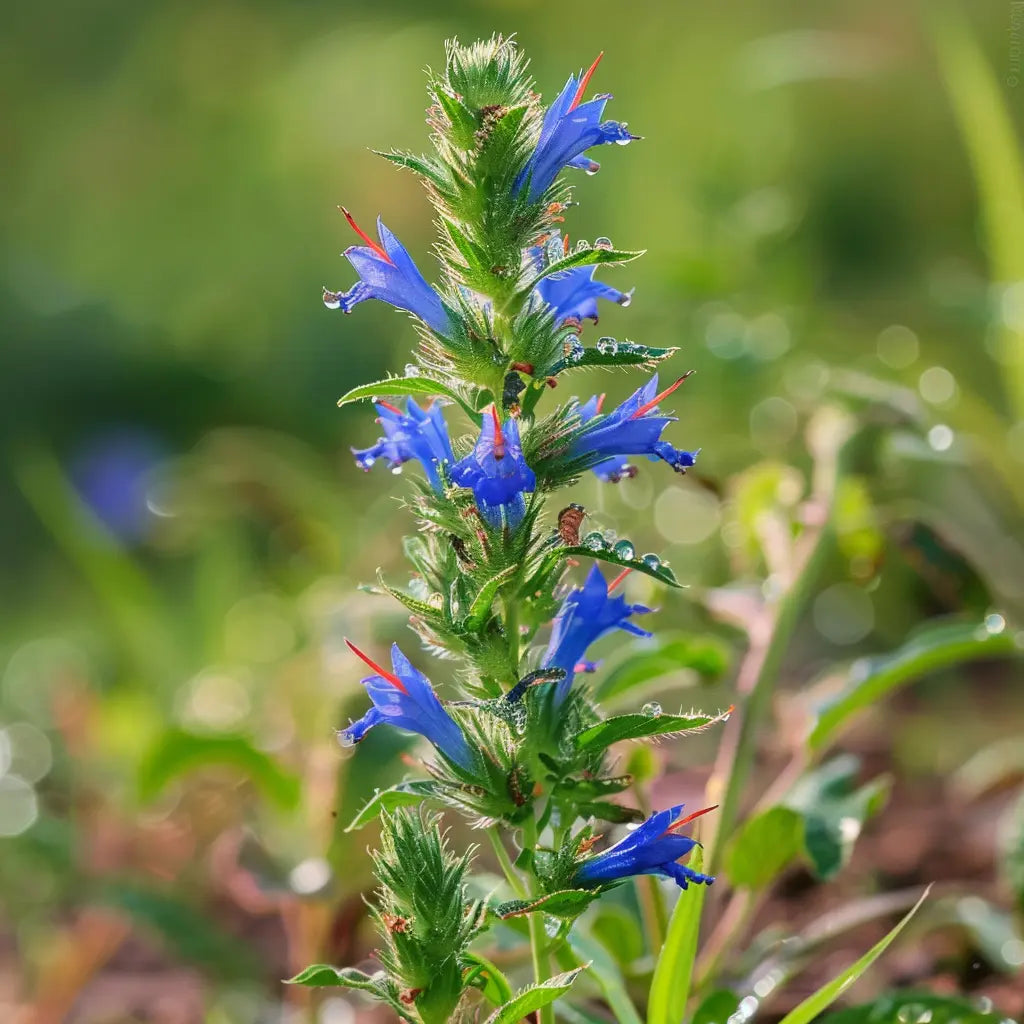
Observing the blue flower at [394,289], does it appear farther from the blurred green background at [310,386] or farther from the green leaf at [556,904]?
the green leaf at [556,904]

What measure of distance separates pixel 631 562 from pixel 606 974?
46 centimetres

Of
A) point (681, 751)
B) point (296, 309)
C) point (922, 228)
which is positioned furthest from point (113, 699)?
point (922, 228)

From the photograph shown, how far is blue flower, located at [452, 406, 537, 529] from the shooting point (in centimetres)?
81

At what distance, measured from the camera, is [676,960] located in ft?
3.25

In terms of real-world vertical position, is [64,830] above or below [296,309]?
below

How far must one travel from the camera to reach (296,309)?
165 inches

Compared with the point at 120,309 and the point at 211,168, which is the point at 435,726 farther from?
the point at 211,168

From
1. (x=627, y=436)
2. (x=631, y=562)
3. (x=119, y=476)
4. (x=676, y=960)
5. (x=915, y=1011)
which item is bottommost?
(x=915, y=1011)

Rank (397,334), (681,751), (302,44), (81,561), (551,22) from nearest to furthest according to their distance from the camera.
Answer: (681,751) < (81,561) < (397,334) < (551,22) < (302,44)

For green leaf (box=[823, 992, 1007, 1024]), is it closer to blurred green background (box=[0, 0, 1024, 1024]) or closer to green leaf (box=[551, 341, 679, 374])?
blurred green background (box=[0, 0, 1024, 1024])

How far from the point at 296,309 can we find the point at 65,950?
2.78 meters

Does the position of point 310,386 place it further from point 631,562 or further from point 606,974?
point 631,562

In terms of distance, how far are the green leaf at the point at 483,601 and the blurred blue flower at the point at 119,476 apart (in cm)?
301

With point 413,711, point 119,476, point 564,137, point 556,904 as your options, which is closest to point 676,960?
point 556,904
